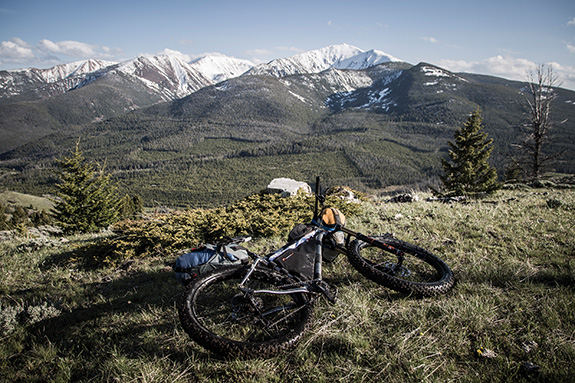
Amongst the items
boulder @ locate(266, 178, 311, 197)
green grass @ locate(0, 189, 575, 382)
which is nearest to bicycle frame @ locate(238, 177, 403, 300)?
green grass @ locate(0, 189, 575, 382)

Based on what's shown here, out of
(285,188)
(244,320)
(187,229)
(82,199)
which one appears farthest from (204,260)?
(82,199)

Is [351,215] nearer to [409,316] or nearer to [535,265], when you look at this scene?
[535,265]

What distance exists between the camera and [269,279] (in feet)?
11.0

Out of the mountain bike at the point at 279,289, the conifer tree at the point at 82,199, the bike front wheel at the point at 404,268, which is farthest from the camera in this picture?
the conifer tree at the point at 82,199

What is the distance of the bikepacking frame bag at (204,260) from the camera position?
350 centimetres

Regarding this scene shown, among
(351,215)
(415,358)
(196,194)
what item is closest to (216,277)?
(415,358)

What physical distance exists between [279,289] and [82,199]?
68.1 feet

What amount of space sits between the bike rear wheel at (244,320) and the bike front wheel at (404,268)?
3.82 feet

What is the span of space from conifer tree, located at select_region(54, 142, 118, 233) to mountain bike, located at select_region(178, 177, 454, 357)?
18178mm

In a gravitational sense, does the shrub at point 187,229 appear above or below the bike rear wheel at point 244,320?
below

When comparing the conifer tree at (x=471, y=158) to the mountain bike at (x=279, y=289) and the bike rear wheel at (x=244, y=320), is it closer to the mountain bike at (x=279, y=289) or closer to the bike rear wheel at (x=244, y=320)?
the mountain bike at (x=279, y=289)

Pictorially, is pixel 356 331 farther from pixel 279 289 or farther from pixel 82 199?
pixel 82 199

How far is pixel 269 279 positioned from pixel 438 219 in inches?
230

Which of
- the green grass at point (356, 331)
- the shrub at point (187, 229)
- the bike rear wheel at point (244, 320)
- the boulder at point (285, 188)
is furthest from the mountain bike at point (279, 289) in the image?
the boulder at point (285, 188)
